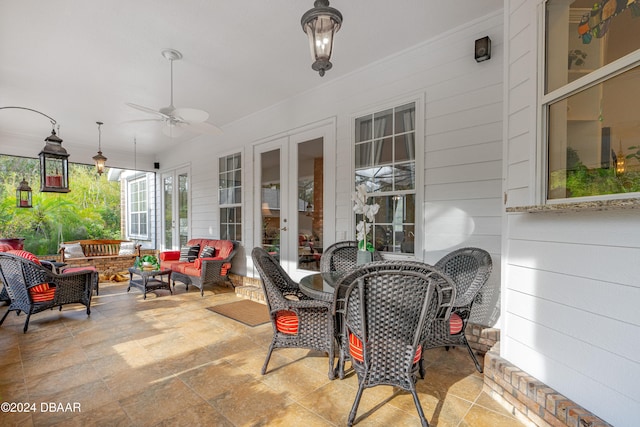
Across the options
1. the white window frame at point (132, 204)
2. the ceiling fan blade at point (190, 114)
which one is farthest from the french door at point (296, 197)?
the white window frame at point (132, 204)

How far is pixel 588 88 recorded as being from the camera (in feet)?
5.28

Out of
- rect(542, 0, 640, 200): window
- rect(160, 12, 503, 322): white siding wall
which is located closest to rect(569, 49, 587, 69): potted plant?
rect(542, 0, 640, 200): window

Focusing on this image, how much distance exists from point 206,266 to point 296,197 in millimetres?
2005

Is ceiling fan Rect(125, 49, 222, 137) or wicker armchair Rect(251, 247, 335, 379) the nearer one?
wicker armchair Rect(251, 247, 335, 379)

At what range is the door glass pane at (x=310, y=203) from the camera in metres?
4.53

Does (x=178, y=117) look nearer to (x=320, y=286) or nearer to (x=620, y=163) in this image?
(x=320, y=286)

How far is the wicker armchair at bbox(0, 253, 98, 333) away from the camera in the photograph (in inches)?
140

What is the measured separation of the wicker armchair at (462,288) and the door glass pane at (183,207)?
6.50 meters

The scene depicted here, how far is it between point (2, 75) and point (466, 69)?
5.69 meters

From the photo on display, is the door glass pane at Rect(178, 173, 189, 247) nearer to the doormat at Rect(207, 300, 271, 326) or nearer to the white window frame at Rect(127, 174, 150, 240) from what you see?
the white window frame at Rect(127, 174, 150, 240)

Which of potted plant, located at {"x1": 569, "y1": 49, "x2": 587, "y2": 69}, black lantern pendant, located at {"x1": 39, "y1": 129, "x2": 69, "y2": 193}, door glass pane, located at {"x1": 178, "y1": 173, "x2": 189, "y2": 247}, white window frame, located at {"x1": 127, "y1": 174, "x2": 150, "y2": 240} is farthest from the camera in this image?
white window frame, located at {"x1": 127, "y1": 174, "x2": 150, "y2": 240}

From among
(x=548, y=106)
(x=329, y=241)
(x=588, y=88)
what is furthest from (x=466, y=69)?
(x=329, y=241)

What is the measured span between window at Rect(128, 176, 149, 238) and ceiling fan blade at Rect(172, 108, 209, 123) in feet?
22.8

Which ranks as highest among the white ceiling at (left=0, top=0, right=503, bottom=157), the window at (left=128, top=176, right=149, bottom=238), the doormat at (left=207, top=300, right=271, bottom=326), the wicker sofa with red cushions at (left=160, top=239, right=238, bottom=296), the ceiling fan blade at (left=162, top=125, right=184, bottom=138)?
the white ceiling at (left=0, top=0, right=503, bottom=157)
